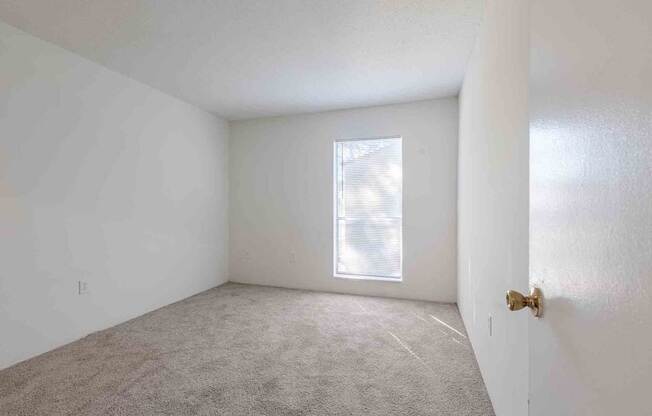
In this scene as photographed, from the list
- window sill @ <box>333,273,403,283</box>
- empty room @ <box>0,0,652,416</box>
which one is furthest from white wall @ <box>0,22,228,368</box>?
window sill @ <box>333,273,403,283</box>

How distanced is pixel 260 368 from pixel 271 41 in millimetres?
2496

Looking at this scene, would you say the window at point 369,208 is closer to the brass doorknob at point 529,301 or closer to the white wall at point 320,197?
the white wall at point 320,197

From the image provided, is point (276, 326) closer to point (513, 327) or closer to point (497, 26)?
point (513, 327)

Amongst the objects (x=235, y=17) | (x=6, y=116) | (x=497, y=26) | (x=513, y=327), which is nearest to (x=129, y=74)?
(x=6, y=116)

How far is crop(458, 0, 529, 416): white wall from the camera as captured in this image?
1342mm

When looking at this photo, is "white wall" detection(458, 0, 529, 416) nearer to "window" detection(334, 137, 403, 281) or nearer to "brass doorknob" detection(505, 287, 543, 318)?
"brass doorknob" detection(505, 287, 543, 318)

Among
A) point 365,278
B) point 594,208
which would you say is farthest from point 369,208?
point 594,208

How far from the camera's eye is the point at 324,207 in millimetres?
4395

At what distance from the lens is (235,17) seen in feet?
7.21

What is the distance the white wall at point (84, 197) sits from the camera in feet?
7.78

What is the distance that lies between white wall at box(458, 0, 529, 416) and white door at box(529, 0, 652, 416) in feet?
2.17

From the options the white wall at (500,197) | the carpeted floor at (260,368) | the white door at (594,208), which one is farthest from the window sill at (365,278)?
the white door at (594,208)

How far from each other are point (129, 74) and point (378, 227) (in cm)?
327

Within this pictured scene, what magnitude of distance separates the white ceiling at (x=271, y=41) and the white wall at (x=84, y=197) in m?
0.29
